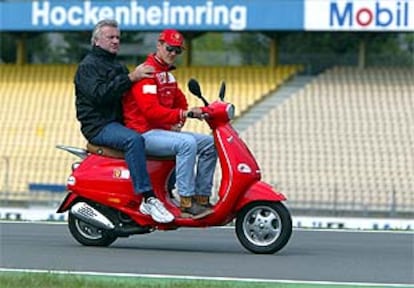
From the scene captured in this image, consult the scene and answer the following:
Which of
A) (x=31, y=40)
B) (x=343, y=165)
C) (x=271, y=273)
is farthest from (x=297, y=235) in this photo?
(x=31, y=40)

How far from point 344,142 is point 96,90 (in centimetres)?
1985

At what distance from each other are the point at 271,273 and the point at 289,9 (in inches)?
983

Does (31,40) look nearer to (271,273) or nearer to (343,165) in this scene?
(343,165)

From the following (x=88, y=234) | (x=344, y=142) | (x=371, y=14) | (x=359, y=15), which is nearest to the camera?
(x=88, y=234)

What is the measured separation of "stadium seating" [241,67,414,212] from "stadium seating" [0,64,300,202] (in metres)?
1.28

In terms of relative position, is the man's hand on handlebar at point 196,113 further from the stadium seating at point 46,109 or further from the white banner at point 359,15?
the white banner at point 359,15

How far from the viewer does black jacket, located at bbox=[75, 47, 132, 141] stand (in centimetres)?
1102

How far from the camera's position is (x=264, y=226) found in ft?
35.3

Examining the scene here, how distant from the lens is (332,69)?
116ft

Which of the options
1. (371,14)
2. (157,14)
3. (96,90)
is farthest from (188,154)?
(157,14)

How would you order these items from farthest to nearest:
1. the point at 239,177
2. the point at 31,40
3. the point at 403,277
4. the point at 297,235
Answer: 1. the point at 31,40
2. the point at 297,235
3. the point at 239,177
4. the point at 403,277

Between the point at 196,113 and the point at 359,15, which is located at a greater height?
the point at 359,15

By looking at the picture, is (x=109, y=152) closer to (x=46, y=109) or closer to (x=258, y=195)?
(x=258, y=195)

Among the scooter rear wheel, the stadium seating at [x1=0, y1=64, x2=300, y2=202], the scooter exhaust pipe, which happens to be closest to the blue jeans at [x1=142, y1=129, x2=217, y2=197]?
the scooter exhaust pipe
